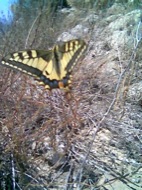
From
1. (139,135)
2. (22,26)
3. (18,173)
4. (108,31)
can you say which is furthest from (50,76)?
(108,31)

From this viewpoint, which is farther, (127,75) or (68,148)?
(127,75)

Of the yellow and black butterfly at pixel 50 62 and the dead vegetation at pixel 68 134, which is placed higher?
the yellow and black butterfly at pixel 50 62

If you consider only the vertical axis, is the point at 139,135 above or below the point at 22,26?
below

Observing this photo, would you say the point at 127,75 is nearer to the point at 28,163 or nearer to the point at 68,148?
the point at 68,148

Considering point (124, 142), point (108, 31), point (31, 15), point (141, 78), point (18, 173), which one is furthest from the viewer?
point (108, 31)

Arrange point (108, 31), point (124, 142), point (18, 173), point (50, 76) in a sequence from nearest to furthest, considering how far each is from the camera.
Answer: point (18, 173), point (50, 76), point (124, 142), point (108, 31)

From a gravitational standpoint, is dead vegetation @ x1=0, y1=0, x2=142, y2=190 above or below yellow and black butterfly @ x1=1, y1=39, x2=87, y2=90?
below

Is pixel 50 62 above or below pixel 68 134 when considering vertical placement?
above

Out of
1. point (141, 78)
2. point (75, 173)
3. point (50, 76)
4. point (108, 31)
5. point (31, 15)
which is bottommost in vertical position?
point (75, 173)
